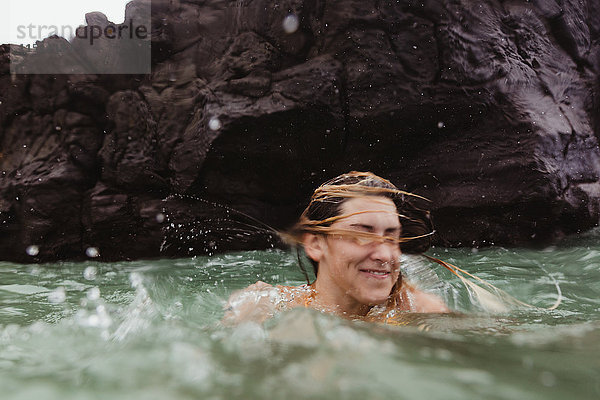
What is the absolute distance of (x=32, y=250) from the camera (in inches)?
246

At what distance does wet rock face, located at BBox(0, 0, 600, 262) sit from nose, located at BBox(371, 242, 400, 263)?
357 cm

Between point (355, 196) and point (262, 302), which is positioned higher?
point (355, 196)

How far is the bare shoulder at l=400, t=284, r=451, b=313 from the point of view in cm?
275

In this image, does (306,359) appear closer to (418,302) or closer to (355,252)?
(355,252)

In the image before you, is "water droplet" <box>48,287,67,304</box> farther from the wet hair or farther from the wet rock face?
the wet hair

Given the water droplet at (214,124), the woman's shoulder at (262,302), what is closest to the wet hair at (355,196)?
the woman's shoulder at (262,302)

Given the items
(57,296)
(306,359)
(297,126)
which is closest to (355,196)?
(306,359)

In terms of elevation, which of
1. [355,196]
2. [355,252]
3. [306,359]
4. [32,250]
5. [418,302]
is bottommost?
[32,250]

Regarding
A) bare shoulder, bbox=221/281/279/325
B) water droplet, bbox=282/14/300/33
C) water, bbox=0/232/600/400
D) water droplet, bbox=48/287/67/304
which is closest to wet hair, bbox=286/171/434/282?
bare shoulder, bbox=221/281/279/325

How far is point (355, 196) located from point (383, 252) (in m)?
0.38

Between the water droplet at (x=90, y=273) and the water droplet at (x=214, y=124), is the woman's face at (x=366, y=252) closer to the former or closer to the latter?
the water droplet at (x=90, y=273)

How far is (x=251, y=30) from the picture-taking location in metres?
6.18

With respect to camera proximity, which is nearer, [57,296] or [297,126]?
[57,296]

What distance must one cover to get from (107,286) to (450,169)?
14.1 feet
